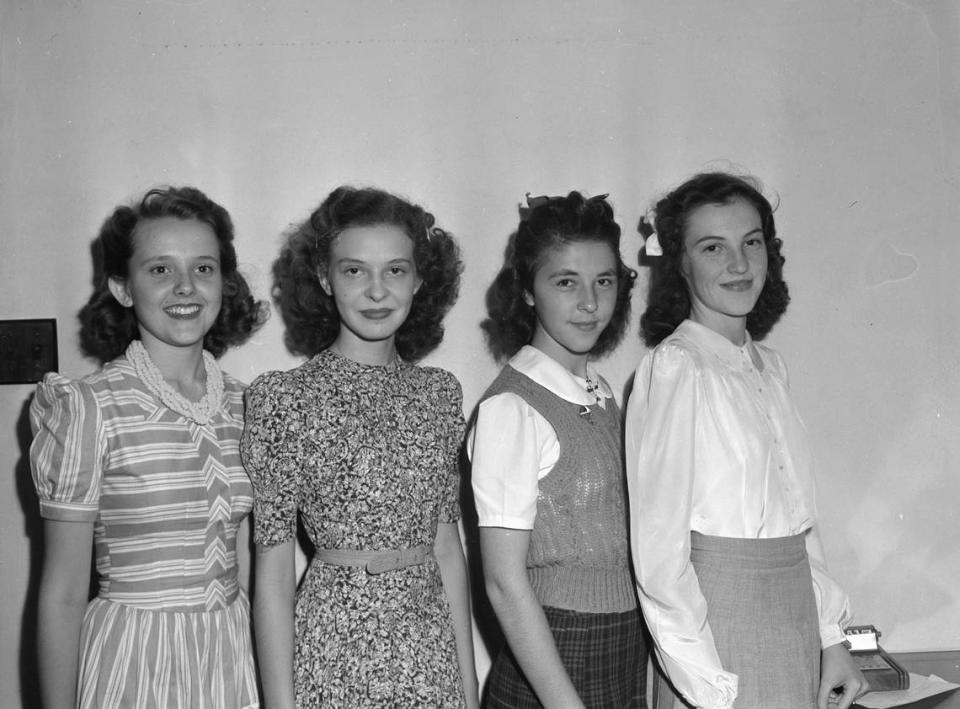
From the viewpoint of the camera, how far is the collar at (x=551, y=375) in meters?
1.34

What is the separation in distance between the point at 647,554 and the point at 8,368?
1.20m

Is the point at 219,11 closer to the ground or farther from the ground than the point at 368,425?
farther from the ground

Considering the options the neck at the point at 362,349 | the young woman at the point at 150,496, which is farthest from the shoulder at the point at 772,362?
the young woman at the point at 150,496

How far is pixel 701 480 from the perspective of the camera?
1.26 meters

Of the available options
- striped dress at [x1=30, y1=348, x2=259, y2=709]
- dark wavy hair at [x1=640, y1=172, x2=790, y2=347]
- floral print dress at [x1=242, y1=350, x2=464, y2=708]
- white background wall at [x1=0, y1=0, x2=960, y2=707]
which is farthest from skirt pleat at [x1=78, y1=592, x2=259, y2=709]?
dark wavy hair at [x1=640, y1=172, x2=790, y2=347]

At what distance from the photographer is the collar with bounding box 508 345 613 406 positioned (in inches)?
52.7

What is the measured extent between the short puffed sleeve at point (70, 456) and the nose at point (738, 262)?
0.95 m

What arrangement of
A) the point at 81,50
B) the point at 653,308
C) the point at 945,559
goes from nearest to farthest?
the point at 653,308 < the point at 81,50 < the point at 945,559

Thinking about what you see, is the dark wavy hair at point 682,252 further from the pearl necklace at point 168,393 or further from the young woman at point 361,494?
the pearl necklace at point 168,393

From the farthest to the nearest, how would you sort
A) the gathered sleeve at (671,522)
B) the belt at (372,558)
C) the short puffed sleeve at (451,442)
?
1. the short puffed sleeve at (451,442)
2. the belt at (372,558)
3. the gathered sleeve at (671,522)

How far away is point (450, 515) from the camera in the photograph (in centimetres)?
140

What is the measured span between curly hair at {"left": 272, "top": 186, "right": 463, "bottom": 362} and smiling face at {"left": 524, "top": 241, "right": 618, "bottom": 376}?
19 centimetres

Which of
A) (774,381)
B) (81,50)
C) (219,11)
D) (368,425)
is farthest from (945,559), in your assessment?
(81,50)

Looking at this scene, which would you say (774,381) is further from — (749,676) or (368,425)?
(368,425)
